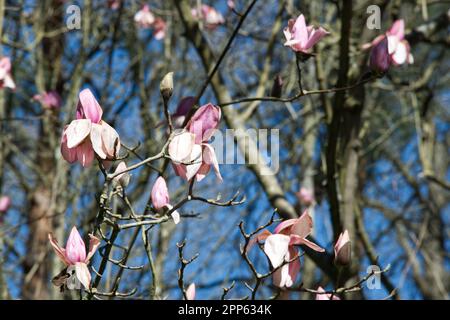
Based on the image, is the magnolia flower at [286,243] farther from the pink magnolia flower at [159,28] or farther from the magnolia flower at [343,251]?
the pink magnolia flower at [159,28]

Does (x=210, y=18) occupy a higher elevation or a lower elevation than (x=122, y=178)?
higher

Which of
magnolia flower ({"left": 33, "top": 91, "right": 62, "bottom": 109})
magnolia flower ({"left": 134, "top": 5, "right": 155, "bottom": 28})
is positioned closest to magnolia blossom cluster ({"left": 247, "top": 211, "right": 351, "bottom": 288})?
magnolia flower ({"left": 33, "top": 91, "right": 62, "bottom": 109})

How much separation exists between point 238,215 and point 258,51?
1.01m

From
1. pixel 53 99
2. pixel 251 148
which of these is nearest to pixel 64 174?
pixel 53 99

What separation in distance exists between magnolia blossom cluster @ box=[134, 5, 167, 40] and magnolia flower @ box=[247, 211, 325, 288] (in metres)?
2.46

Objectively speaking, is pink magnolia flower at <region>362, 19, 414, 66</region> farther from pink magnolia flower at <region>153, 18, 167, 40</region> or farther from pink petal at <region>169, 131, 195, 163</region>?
pink magnolia flower at <region>153, 18, 167, 40</region>

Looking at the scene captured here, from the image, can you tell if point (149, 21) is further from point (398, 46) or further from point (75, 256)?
point (75, 256)

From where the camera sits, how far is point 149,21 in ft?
12.5

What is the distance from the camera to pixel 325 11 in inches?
168

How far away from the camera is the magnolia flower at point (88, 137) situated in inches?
57.3

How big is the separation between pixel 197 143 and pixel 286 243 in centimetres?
26

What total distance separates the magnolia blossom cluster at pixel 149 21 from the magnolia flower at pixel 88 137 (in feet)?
7.83

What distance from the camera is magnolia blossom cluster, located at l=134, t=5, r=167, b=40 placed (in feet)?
12.5

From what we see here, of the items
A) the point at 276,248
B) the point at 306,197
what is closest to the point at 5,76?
the point at 276,248
